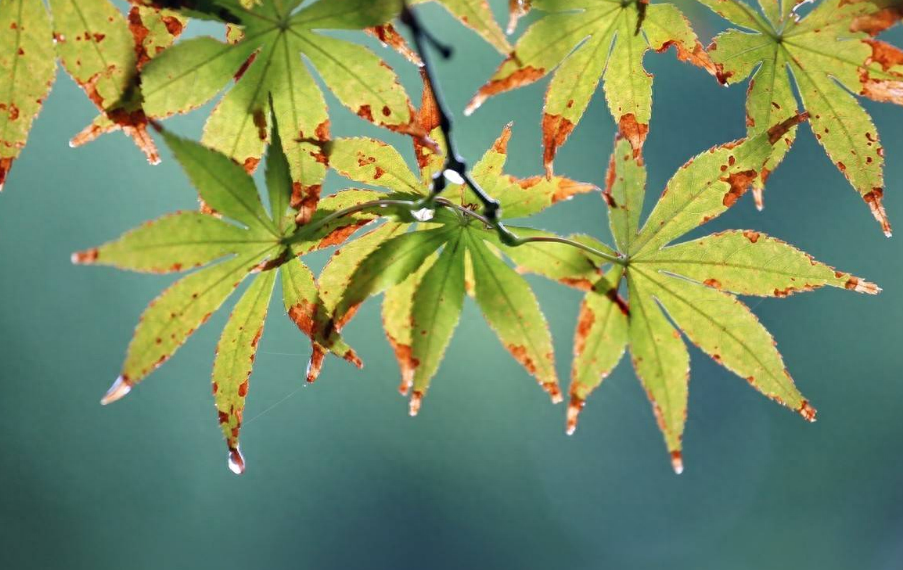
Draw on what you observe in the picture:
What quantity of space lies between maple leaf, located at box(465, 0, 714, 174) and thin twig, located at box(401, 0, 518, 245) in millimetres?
59

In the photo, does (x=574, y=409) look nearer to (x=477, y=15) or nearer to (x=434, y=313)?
(x=434, y=313)

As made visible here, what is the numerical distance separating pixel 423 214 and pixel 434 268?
43 millimetres

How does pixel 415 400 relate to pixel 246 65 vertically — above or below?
below

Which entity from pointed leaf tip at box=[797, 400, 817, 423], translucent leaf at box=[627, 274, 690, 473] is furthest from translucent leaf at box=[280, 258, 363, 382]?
pointed leaf tip at box=[797, 400, 817, 423]

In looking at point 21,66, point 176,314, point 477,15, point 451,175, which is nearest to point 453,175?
point 451,175

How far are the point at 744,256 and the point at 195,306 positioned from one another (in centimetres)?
41

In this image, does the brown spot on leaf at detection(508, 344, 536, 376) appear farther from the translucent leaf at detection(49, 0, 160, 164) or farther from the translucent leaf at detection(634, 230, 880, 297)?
the translucent leaf at detection(49, 0, 160, 164)

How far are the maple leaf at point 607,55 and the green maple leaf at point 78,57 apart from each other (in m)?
0.27

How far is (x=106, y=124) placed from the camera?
49 cm

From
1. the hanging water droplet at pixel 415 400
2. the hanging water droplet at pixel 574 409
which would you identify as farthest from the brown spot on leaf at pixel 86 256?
the hanging water droplet at pixel 574 409

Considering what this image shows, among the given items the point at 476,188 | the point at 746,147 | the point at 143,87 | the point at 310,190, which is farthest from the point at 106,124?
the point at 746,147

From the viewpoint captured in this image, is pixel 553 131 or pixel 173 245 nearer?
pixel 173 245

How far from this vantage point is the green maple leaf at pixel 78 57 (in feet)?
1.48

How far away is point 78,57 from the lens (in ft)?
1.49
